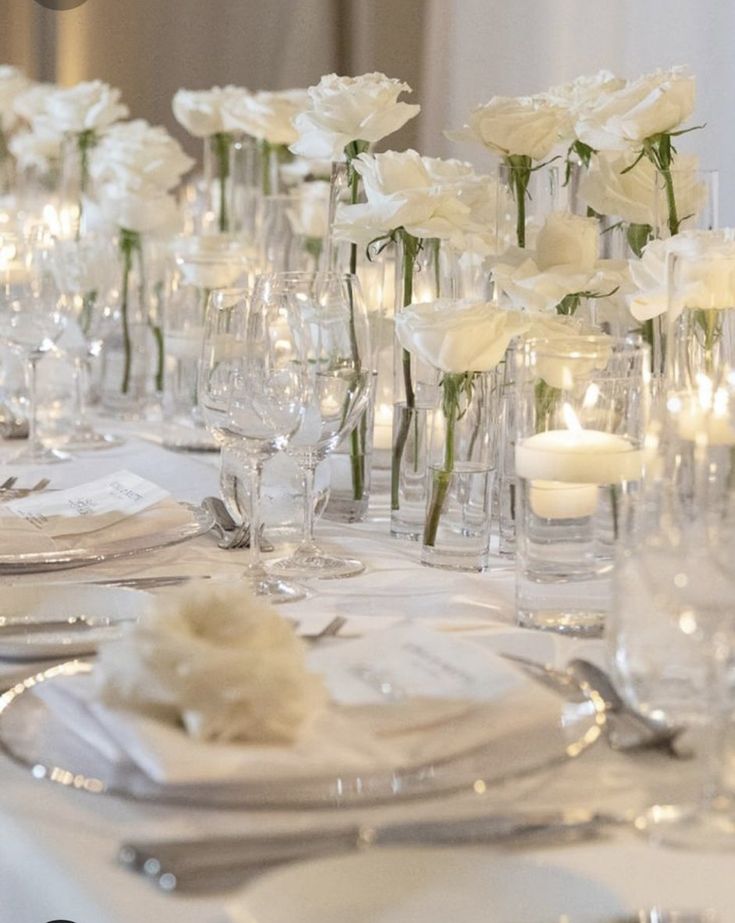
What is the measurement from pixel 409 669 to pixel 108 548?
0.59 m

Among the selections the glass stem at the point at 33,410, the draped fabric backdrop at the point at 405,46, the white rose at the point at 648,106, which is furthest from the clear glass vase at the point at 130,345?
the draped fabric backdrop at the point at 405,46

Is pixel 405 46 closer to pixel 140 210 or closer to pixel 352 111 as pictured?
pixel 140 210

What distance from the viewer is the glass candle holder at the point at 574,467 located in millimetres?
1229

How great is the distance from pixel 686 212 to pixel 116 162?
142cm

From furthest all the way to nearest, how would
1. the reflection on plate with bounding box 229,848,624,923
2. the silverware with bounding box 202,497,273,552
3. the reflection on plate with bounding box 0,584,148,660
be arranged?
1. the silverware with bounding box 202,497,273,552
2. the reflection on plate with bounding box 0,584,148,660
3. the reflection on plate with bounding box 229,848,624,923

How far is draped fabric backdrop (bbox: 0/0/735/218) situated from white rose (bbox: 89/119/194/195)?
4.20 feet

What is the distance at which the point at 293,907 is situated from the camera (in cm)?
73

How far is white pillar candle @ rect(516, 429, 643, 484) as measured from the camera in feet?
4.03

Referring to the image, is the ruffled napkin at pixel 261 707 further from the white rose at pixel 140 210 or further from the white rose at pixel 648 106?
the white rose at pixel 140 210

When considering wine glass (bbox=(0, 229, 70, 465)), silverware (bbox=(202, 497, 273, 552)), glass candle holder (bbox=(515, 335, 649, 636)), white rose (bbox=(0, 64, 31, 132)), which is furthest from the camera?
white rose (bbox=(0, 64, 31, 132))

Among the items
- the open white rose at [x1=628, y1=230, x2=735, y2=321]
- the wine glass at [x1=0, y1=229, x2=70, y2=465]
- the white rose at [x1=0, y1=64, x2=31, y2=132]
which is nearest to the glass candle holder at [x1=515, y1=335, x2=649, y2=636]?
the open white rose at [x1=628, y1=230, x2=735, y2=321]

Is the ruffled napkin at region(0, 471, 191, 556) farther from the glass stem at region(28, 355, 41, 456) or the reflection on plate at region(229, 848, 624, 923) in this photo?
the reflection on plate at region(229, 848, 624, 923)

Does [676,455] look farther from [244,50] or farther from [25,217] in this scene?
[244,50]

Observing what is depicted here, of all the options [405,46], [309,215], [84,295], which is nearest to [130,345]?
[84,295]
